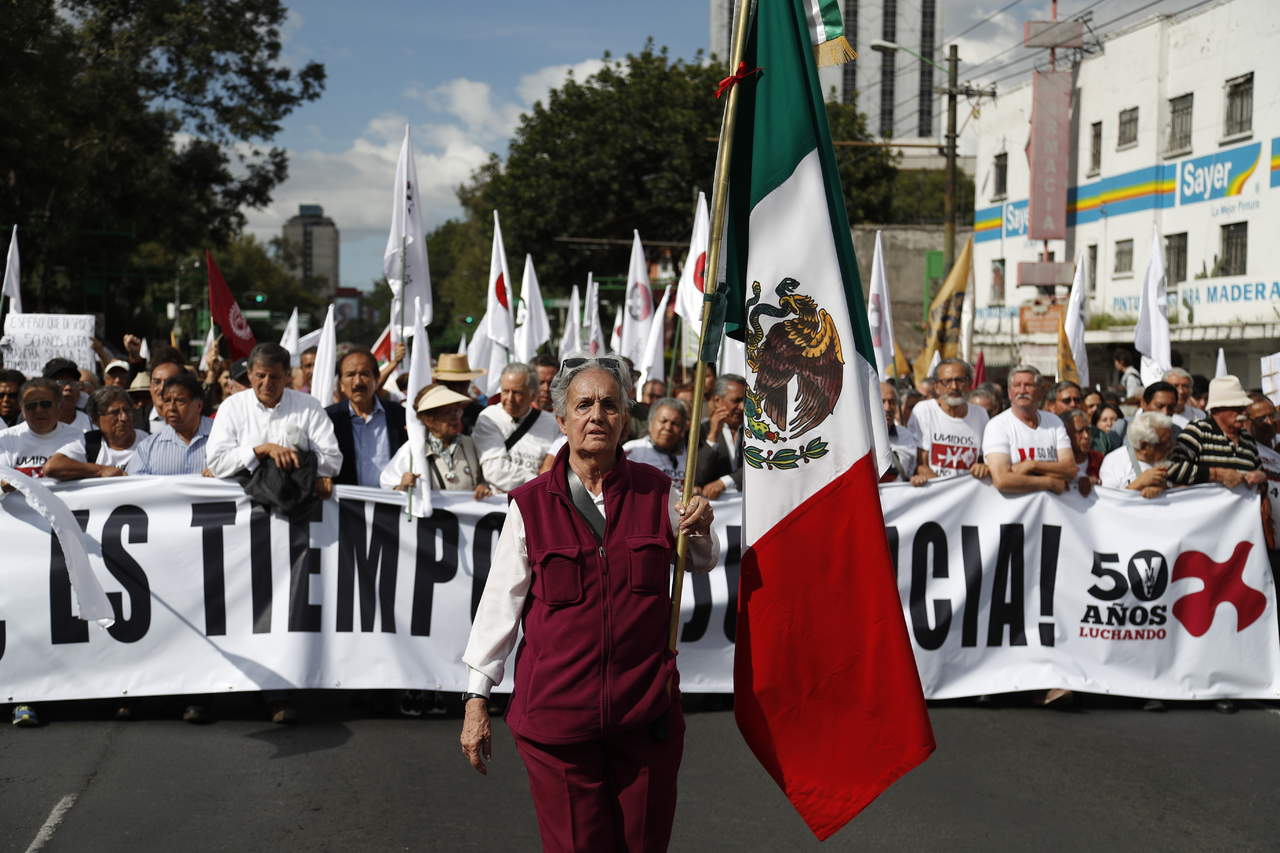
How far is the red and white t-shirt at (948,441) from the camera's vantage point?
9.20 meters

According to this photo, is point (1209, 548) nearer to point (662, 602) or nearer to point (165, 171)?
point (662, 602)

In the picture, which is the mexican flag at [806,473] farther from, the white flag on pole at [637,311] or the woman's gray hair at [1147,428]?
the white flag on pole at [637,311]

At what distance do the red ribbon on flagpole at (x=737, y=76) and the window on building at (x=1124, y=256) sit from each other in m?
31.0

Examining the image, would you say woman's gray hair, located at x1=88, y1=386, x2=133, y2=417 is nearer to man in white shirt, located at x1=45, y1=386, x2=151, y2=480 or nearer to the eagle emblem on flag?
man in white shirt, located at x1=45, y1=386, x2=151, y2=480

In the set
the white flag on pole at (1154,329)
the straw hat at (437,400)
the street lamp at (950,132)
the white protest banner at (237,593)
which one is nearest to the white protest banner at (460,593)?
the white protest banner at (237,593)

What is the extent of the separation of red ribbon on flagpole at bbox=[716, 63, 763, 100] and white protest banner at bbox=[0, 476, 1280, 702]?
150 inches

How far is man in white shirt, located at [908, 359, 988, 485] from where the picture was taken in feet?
30.0

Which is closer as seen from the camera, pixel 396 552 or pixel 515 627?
pixel 515 627

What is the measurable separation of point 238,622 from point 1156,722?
187 inches

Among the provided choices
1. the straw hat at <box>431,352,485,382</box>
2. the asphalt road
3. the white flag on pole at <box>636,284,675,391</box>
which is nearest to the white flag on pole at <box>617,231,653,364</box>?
the white flag on pole at <box>636,284,675,391</box>

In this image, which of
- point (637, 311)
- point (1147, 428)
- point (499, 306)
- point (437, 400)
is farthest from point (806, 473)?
point (637, 311)

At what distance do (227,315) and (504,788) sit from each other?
7.83m

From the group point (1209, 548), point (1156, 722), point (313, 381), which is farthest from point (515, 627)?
point (313, 381)

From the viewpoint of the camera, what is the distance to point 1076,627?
25.1 ft
